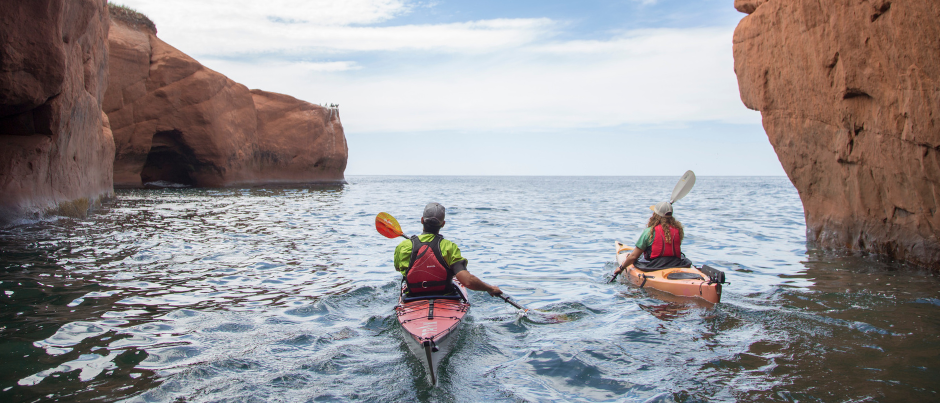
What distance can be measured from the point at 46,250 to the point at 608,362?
8.73 metres

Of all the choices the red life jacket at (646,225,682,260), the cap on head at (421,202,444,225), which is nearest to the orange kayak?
the red life jacket at (646,225,682,260)

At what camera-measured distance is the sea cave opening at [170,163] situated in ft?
96.7

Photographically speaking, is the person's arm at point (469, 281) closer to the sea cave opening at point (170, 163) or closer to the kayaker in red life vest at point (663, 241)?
the kayaker in red life vest at point (663, 241)

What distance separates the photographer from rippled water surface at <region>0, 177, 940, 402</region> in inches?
159

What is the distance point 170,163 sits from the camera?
105ft

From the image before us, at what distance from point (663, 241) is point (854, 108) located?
13.0ft

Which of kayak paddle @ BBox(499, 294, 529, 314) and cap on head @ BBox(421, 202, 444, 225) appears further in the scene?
kayak paddle @ BBox(499, 294, 529, 314)

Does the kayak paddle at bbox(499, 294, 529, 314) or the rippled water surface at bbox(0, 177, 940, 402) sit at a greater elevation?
the kayak paddle at bbox(499, 294, 529, 314)

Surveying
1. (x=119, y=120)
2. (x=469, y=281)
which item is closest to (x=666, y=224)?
(x=469, y=281)

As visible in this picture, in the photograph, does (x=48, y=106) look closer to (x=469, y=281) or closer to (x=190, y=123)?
(x=469, y=281)

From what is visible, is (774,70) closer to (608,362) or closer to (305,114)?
(608,362)

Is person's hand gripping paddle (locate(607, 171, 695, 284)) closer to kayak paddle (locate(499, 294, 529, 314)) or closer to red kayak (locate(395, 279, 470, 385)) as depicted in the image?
kayak paddle (locate(499, 294, 529, 314))

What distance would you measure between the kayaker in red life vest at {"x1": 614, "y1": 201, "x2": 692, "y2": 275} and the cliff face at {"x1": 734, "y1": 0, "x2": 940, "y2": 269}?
3.21 metres

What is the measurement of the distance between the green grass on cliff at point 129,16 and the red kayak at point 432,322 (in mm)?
28073
